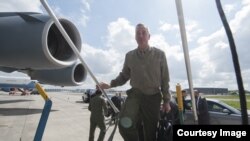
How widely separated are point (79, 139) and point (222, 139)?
8211 mm

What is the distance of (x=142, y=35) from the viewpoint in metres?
3.45

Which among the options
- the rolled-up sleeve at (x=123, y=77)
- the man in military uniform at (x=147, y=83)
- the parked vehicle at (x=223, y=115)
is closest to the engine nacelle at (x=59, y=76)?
the parked vehicle at (x=223, y=115)

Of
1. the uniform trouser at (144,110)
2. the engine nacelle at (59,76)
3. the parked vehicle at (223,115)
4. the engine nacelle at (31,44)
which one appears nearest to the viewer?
the uniform trouser at (144,110)

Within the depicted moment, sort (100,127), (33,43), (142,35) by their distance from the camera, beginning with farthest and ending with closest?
1. (100,127)
2. (33,43)
3. (142,35)

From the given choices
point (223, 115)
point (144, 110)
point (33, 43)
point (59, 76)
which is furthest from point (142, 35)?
point (223, 115)

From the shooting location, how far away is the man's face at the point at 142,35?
344 cm

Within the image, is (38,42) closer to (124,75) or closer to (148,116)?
(124,75)

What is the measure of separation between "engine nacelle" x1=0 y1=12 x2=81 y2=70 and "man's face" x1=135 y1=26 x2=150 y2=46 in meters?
2.07

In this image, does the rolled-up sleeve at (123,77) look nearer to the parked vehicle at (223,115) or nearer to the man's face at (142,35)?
the man's face at (142,35)

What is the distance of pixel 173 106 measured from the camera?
906 cm

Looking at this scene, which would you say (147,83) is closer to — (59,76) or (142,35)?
(142,35)

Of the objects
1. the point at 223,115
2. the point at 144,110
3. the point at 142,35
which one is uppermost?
the point at 142,35

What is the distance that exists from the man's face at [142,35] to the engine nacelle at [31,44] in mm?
2066

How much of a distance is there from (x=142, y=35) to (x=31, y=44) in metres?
2.37
